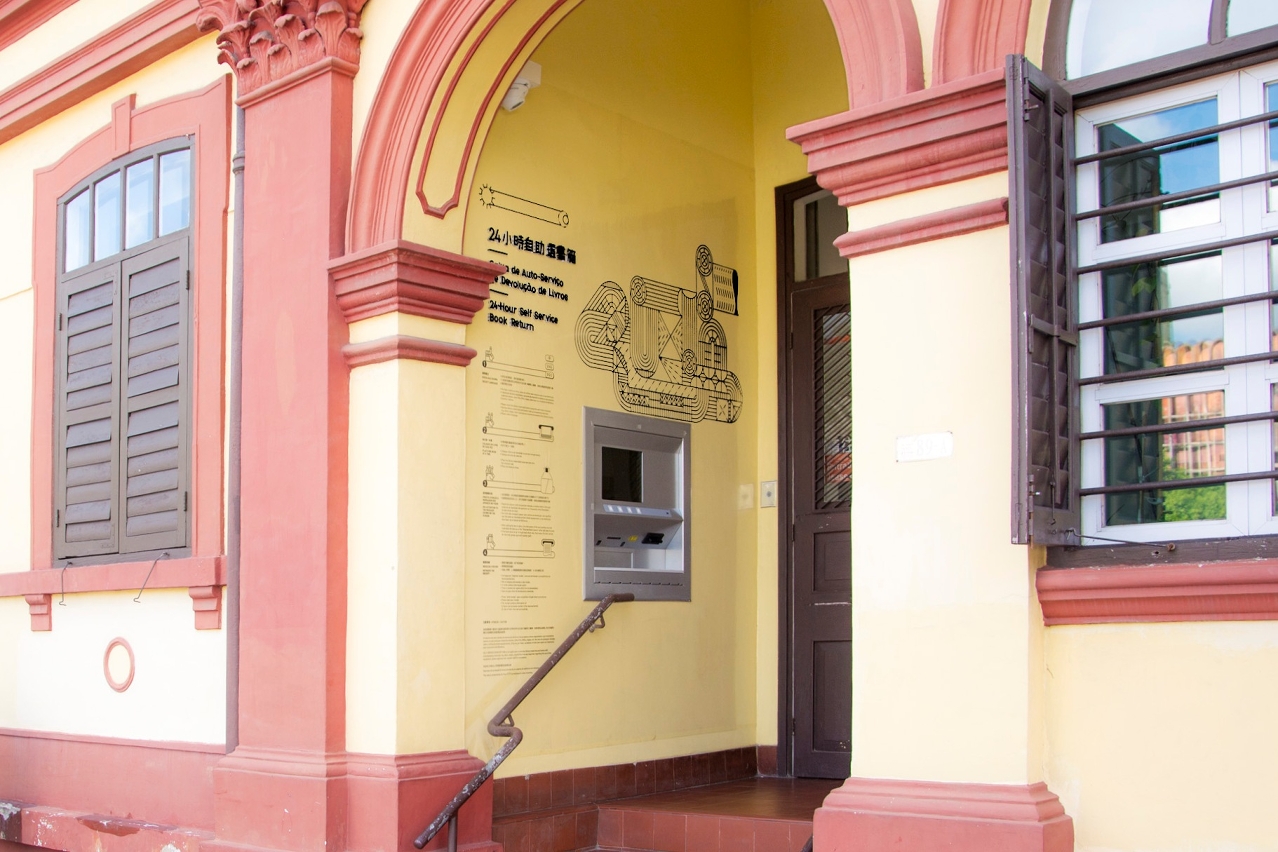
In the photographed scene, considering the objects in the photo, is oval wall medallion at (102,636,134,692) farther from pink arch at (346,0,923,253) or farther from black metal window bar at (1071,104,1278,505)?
black metal window bar at (1071,104,1278,505)

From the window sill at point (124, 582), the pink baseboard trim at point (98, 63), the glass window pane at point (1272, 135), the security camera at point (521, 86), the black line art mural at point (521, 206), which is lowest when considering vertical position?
the window sill at point (124, 582)

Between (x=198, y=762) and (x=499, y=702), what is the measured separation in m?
1.63

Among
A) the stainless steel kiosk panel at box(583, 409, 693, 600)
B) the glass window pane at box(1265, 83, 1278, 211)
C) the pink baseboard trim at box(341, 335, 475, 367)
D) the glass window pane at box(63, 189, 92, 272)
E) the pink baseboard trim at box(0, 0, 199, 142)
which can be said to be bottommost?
the stainless steel kiosk panel at box(583, 409, 693, 600)

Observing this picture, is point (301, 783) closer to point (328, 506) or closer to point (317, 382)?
point (328, 506)

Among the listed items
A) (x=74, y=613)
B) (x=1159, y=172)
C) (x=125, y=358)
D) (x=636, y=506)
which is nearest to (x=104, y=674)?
(x=74, y=613)

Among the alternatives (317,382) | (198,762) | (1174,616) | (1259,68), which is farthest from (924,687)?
(198,762)

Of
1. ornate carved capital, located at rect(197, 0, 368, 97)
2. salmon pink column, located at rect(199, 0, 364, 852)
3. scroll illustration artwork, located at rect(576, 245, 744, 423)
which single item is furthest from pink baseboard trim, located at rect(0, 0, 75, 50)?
scroll illustration artwork, located at rect(576, 245, 744, 423)

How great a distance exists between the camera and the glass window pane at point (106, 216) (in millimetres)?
7922

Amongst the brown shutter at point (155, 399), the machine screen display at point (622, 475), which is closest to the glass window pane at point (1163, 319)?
the machine screen display at point (622, 475)

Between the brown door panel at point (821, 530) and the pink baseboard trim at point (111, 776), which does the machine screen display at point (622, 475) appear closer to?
the brown door panel at point (821, 530)

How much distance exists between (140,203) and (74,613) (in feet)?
7.80

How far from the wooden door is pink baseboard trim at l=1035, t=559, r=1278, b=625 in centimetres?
355

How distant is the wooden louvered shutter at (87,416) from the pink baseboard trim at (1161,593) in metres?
5.51

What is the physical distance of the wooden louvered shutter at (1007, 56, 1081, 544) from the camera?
3.72m
